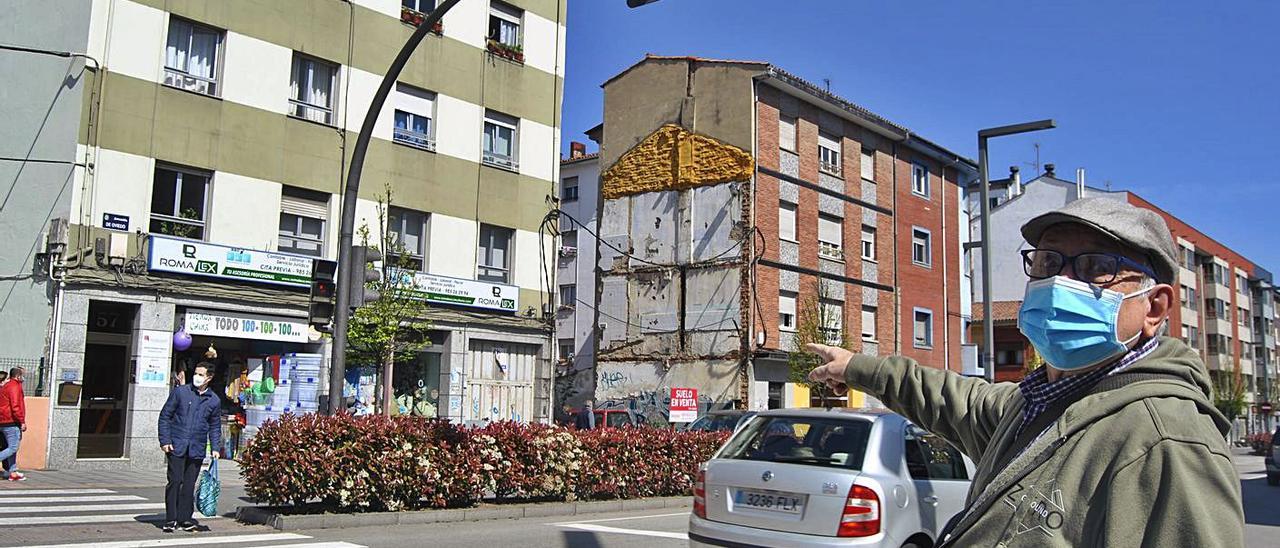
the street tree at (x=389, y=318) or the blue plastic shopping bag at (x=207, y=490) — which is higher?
the street tree at (x=389, y=318)

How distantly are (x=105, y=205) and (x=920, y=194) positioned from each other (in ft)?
106

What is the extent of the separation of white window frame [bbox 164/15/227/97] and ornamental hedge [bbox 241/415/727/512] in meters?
10.5

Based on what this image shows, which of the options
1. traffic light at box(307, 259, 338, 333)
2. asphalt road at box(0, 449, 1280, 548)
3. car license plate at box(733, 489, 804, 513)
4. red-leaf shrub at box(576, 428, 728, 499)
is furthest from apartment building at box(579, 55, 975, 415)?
car license plate at box(733, 489, 804, 513)

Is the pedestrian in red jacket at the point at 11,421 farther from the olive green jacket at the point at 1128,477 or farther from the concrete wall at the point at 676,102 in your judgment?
the concrete wall at the point at 676,102

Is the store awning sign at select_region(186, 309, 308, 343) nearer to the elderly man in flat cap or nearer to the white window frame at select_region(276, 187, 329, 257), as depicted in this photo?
the white window frame at select_region(276, 187, 329, 257)

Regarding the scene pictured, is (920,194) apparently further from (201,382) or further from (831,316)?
(201,382)

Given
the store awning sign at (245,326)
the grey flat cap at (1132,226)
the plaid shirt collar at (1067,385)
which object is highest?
the store awning sign at (245,326)

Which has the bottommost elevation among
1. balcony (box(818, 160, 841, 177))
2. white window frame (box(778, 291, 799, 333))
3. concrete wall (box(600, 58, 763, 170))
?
white window frame (box(778, 291, 799, 333))

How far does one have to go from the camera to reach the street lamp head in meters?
18.4

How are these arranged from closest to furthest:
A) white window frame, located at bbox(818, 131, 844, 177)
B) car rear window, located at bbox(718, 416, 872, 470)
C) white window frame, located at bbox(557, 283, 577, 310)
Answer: car rear window, located at bbox(718, 416, 872, 470)
white window frame, located at bbox(818, 131, 844, 177)
white window frame, located at bbox(557, 283, 577, 310)

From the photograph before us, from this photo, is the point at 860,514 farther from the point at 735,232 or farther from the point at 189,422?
the point at 735,232

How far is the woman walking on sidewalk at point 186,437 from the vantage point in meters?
11.0

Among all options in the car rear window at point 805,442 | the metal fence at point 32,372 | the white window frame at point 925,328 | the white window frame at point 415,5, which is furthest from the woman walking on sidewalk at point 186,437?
the white window frame at point 925,328

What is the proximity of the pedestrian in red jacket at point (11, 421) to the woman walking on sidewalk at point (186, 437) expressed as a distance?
19.2ft
